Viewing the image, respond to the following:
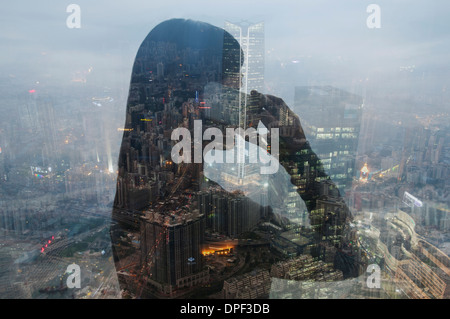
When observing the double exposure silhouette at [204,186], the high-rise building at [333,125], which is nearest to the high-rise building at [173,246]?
the double exposure silhouette at [204,186]

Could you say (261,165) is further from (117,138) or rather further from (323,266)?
(117,138)

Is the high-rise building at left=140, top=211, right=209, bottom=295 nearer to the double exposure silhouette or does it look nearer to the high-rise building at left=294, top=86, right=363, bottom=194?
the double exposure silhouette

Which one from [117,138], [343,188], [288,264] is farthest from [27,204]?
[343,188]

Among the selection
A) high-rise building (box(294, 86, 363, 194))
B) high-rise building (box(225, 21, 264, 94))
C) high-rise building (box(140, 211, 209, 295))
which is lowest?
high-rise building (box(140, 211, 209, 295))

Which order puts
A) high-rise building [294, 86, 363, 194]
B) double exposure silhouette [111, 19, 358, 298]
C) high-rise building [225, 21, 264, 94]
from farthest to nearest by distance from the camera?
high-rise building [294, 86, 363, 194], double exposure silhouette [111, 19, 358, 298], high-rise building [225, 21, 264, 94]

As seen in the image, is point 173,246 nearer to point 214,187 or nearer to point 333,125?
point 214,187

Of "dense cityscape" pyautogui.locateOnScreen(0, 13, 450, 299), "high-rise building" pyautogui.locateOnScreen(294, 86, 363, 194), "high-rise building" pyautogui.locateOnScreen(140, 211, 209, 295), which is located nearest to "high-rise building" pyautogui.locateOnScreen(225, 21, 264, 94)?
"dense cityscape" pyautogui.locateOnScreen(0, 13, 450, 299)

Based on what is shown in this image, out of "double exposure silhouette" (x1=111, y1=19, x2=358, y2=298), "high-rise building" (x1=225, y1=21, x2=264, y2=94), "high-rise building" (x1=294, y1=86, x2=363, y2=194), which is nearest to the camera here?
"high-rise building" (x1=225, y1=21, x2=264, y2=94)

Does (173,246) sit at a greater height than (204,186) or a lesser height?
lesser

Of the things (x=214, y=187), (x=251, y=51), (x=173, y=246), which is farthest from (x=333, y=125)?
(x=173, y=246)

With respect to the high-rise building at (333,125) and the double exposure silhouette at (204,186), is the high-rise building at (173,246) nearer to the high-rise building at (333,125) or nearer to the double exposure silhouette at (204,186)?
the double exposure silhouette at (204,186)
